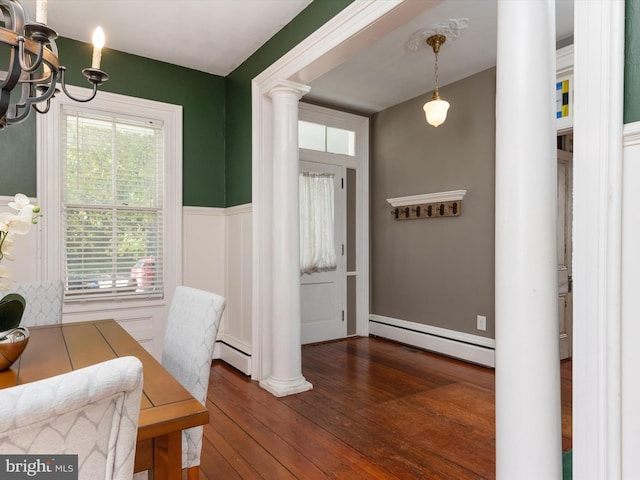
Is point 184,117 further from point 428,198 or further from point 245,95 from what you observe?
point 428,198

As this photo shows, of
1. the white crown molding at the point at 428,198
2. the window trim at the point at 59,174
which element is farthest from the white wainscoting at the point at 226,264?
the white crown molding at the point at 428,198

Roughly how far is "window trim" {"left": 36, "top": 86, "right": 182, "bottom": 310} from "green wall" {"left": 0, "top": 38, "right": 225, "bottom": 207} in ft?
0.23

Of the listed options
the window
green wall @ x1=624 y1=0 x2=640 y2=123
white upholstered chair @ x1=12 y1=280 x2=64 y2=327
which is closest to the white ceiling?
the window

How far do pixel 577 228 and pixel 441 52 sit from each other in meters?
2.62

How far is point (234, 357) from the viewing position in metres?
3.67

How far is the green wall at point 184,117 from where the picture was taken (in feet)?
10.00

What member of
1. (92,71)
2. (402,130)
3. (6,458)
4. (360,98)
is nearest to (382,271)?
(402,130)

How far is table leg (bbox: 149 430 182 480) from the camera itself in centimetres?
103

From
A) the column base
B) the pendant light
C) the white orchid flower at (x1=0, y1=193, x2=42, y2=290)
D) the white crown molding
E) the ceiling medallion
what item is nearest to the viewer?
the white orchid flower at (x1=0, y1=193, x2=42, y2=290)

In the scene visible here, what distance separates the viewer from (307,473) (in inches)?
79.0

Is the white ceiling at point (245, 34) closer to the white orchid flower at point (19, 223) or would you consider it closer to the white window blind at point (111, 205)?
the white window blind at point (111, 205)

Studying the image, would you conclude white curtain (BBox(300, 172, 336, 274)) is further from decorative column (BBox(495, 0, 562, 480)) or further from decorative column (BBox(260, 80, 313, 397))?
decorative column (BBox(495, 0, 562, 480))

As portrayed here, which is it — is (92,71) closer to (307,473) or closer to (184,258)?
(307,473)

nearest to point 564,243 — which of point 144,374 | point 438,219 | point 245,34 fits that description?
point 438,219
